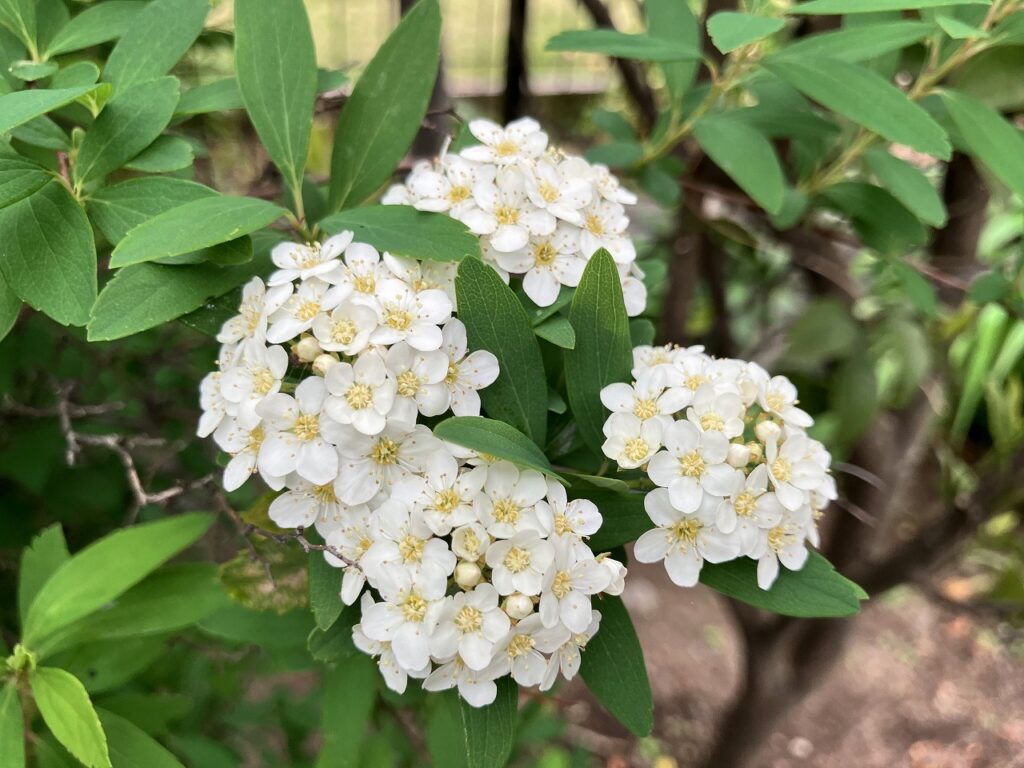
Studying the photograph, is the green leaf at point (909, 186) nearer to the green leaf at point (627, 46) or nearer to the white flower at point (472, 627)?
the green leaf at point (627, 46)

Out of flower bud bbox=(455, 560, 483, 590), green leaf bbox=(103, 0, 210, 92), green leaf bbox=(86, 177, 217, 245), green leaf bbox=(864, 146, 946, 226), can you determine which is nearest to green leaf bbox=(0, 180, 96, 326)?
green leaf bbox=(86, 177, 217, 245)

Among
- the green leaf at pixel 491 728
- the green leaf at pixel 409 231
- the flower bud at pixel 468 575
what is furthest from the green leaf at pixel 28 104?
the green leaf at pixel 491 728

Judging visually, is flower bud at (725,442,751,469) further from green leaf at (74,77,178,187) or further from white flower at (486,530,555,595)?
green leaf at (74,77,178,187)

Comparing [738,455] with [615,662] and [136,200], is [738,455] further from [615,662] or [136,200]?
[136,200]

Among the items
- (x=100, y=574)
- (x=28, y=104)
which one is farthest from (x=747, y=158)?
(x=100, y=574)

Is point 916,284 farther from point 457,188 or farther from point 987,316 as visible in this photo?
point 987,316
